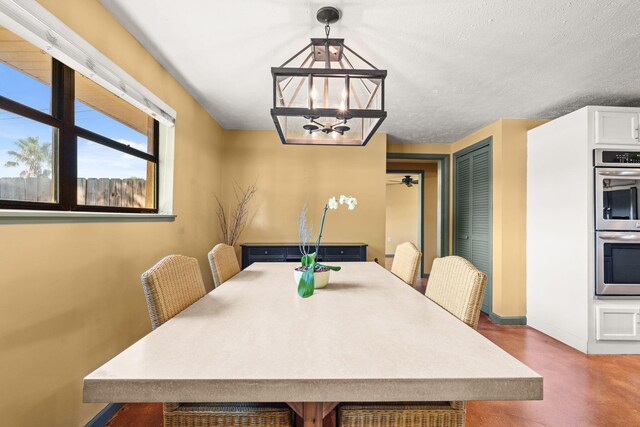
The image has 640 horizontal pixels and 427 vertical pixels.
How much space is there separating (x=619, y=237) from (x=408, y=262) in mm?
2024

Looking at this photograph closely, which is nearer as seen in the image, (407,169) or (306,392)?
(306,392)

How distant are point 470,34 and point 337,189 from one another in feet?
8.05

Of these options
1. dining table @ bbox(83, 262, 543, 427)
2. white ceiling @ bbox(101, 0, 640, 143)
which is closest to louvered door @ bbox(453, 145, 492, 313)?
white ceiling @ bbox(101, 0, 640, 143)

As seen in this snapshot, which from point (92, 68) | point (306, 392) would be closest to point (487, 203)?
point (306, 392)

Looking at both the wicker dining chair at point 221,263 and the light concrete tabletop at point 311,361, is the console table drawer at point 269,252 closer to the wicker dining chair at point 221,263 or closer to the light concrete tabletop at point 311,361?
the wicker dining chair at point 221,263

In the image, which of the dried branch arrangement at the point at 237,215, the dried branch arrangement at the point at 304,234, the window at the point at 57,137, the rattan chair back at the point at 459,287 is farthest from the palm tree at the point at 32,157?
the dried branch arrangement at the point at 237,215

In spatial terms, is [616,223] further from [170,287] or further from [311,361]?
[170,287]

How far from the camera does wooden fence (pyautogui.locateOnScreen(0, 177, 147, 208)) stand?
4.12ft

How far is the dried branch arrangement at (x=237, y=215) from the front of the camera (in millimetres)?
3887

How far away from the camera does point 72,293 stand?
4.75ft

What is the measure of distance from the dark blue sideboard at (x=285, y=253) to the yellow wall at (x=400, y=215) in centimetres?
495

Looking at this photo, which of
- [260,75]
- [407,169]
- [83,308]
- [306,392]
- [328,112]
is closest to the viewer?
[306,392]

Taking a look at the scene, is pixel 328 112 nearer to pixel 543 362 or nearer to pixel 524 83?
pixel 524 83

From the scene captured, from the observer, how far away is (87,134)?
1.62 m
